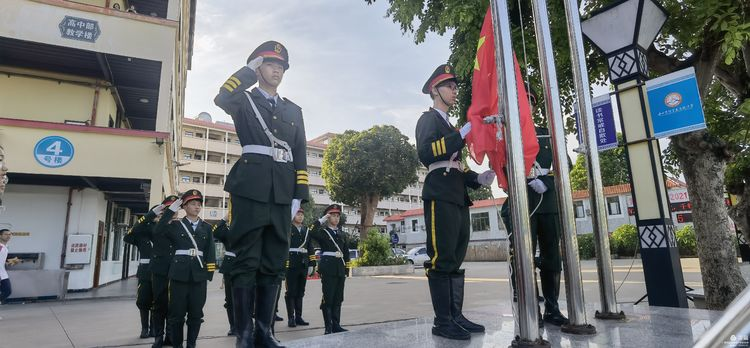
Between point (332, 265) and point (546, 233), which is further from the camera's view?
point (332, 265)

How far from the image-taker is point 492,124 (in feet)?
9.98

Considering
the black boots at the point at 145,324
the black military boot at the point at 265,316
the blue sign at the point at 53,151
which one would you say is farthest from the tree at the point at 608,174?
the black military boot at the point at 265,316

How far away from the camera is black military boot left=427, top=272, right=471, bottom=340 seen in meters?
3.11

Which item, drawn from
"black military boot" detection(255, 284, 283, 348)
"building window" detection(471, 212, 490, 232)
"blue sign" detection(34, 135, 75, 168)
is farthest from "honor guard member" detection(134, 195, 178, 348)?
"building window" detection(471, 212, 490, 232)

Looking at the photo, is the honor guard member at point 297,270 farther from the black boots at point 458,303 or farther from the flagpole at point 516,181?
the flagpole at point 516,181

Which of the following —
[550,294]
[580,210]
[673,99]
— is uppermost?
[580,210]

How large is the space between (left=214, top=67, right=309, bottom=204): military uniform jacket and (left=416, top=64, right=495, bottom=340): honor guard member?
986 mm

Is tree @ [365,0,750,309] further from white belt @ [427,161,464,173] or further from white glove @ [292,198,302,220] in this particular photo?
white glove @ [292,198,302,220]

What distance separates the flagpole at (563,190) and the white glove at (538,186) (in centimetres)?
38

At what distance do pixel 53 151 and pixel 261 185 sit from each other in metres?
10.8

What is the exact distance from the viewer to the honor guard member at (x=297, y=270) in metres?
7.38

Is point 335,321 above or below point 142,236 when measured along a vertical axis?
below

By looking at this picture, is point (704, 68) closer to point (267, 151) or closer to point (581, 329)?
point (581, 329)

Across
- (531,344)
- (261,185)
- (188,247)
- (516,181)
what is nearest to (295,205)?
(261,185)
